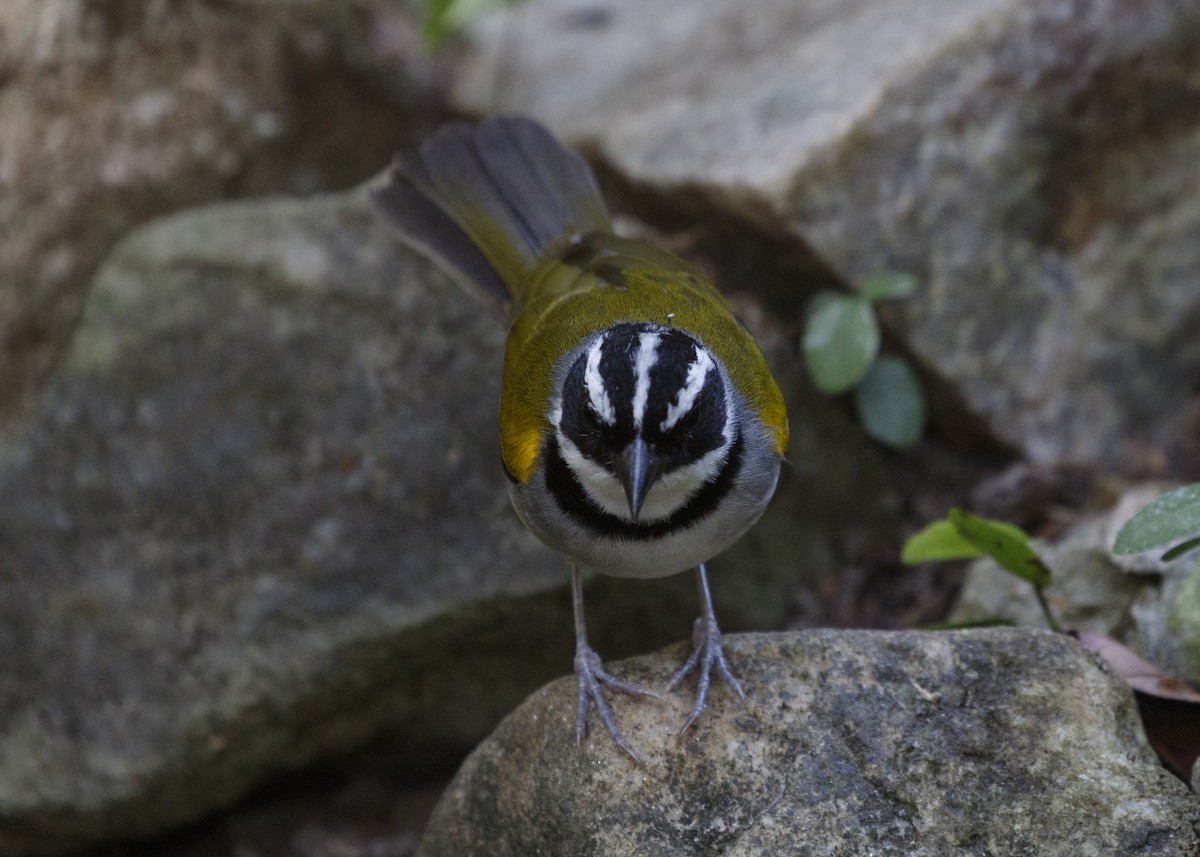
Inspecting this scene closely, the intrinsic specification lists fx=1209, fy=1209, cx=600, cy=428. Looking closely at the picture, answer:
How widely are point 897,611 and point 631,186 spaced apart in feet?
7.05

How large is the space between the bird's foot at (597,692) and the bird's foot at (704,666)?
4.5 inches

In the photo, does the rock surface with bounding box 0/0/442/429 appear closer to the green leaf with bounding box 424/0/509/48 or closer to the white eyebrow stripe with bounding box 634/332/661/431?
the green leaf with bounding box 424/0/509/48

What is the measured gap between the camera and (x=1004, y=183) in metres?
5.11

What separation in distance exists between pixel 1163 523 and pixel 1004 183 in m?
2.46

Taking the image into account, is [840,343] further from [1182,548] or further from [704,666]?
[704,666]

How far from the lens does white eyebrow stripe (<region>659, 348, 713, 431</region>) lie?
119 inches

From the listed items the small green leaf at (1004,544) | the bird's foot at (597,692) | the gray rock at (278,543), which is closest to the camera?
the bird's foot at (597,692)

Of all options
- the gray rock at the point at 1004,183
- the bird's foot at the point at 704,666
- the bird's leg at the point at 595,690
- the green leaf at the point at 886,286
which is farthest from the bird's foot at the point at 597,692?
the gray rock at the point at 1004,183

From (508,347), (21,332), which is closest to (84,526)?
(21,332)

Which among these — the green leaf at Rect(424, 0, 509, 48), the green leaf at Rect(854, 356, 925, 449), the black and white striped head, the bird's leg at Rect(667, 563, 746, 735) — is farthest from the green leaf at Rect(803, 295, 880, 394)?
the green leaf at Rect(424, 0, 509, 48)

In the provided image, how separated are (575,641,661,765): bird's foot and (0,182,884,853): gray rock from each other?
37.5 inches

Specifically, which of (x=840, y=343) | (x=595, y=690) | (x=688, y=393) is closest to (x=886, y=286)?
(x=840, y=343)

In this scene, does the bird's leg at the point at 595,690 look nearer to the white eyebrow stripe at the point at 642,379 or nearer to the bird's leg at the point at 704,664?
the bird's leg at the point at 704,664

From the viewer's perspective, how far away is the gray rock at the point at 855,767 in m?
2.88
